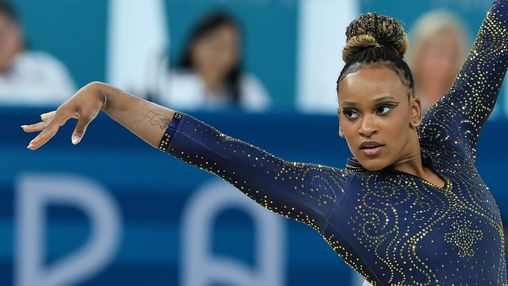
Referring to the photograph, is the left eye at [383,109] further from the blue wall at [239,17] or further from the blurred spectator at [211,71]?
the blue wall at [239,17]

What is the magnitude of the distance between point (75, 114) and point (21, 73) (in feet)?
10.8

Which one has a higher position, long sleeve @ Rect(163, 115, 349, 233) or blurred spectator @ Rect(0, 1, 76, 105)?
blurred spectator @ Rect(0, 1, 76, 105)

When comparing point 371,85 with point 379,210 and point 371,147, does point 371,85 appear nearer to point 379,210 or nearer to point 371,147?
point 371,147

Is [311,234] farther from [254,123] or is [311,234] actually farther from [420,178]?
[420,178]

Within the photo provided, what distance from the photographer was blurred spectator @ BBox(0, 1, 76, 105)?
Result: 4.94 m

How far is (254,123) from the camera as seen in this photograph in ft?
13.5

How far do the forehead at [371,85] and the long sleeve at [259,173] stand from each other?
0.86 ft

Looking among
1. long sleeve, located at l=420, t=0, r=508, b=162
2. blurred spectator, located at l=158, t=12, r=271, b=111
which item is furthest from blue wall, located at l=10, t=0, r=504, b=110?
long sleeve, located at l=420, t=0, r=508, b=162

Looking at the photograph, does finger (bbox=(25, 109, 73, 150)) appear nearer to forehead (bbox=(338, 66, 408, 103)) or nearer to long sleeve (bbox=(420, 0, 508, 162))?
forehead (bbox=(338, 66, 408, 103))

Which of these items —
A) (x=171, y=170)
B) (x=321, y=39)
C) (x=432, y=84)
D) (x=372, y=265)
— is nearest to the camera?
(x=372, y=265)

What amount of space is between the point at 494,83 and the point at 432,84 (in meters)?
2.59

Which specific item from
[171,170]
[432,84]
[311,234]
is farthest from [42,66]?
[432,84]

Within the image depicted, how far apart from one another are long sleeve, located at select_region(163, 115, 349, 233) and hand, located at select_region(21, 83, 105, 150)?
0.24 meters

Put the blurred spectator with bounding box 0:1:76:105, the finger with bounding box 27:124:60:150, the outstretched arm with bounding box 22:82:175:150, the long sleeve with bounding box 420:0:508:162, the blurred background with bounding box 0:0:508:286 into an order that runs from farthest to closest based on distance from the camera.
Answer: the blurred spectator with bounding box 0:1:76:105, the blurred background with bounding box 0:0:508:286, the long sleeve with bounding box 420:0:508:162, the outstretched arm with bounding box 22:82:175:150, the finger with bounding box 27:124:60:150
